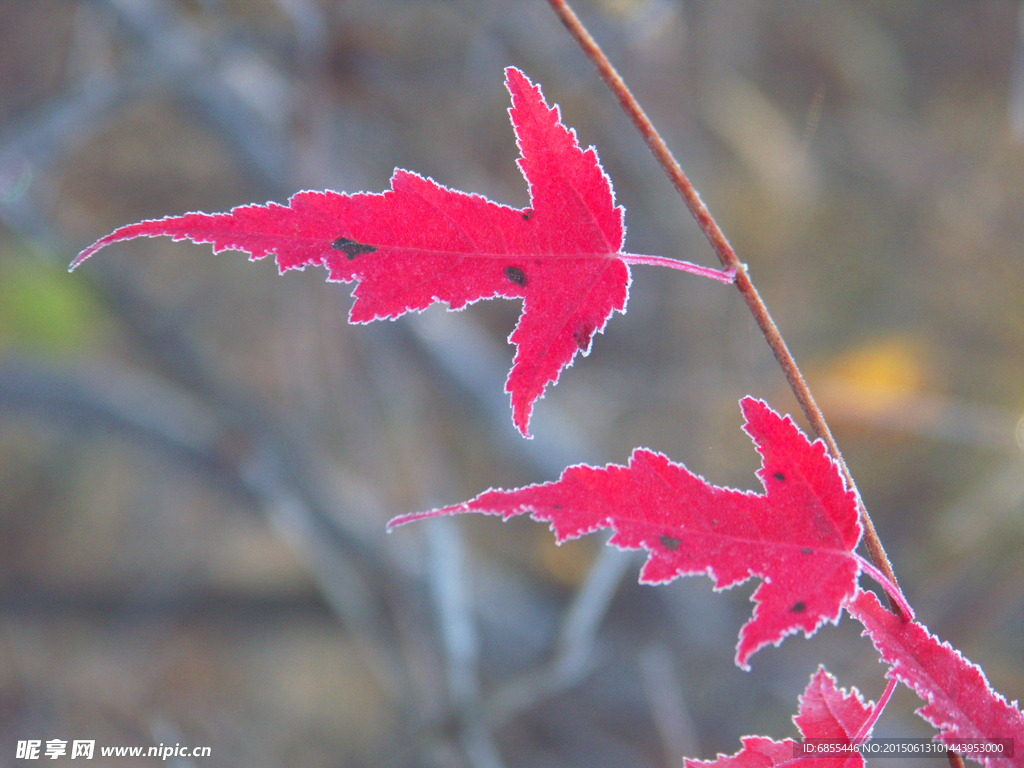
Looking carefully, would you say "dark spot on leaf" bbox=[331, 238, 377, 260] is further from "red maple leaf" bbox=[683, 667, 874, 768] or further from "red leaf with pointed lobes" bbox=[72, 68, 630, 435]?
"red maple leaf" bbox=[683, 667, 874, 768]

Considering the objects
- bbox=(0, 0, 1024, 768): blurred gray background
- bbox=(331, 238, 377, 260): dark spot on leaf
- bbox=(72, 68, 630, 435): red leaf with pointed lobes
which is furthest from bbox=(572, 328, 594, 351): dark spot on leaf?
bbox=(0, 0, 1024, 768): blurred gray background

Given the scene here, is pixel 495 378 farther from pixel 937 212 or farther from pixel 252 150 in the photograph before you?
pixel 937 212

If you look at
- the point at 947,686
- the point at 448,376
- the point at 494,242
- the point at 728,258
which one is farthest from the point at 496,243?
the point at 448,376

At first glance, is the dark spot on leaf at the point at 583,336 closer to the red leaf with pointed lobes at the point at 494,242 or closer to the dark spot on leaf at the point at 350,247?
the red leaf with pointed lobes at the point at 494,242

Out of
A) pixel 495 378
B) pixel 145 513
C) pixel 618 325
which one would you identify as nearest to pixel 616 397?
pixel 618 325

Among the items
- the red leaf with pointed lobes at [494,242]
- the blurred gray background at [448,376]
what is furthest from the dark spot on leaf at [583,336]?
the blurred gray background at [448,376]

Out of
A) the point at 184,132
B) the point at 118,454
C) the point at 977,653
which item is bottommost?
the point at 977,653

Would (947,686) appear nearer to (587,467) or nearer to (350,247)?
(587,467)
